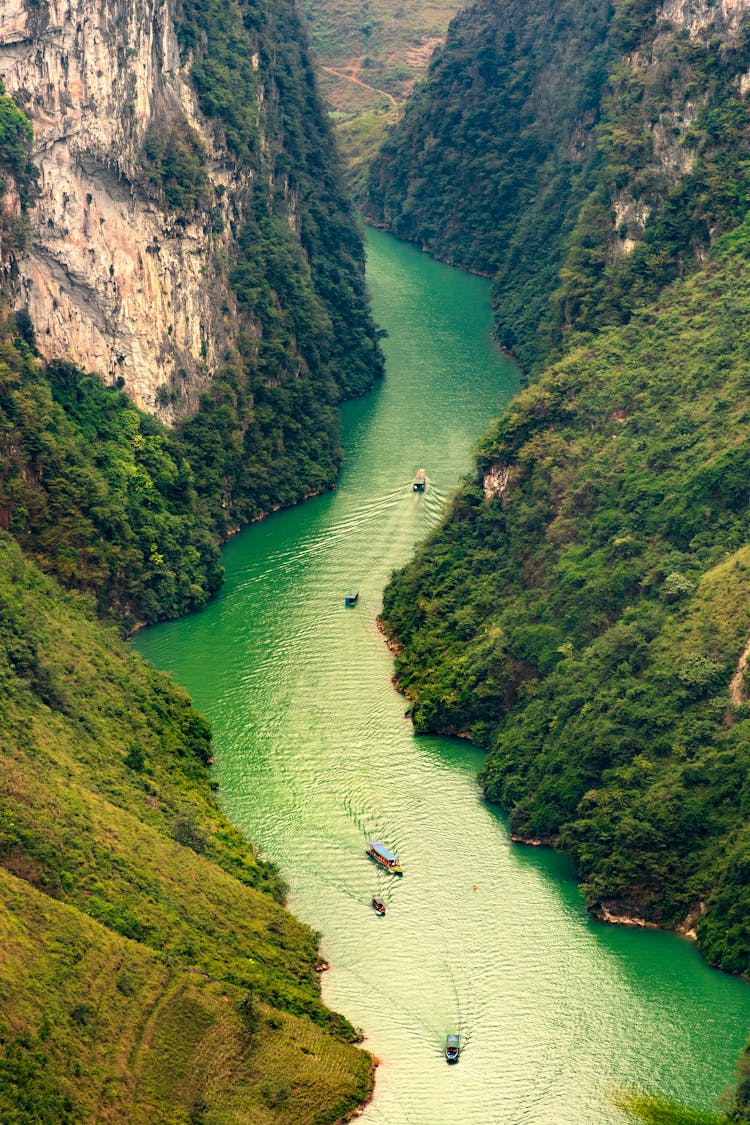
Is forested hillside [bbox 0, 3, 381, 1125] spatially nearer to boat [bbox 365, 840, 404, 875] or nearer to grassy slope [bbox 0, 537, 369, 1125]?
grassy slope [bbox 0, 537, 369, 1125]

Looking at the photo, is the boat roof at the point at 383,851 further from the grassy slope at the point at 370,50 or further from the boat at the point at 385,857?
the grassy slope at the point at 370,50

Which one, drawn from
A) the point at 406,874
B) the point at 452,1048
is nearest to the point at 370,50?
the point at 406,874

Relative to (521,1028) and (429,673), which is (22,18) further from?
(521,1028)

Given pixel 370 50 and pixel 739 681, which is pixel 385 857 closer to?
pixel 739 681

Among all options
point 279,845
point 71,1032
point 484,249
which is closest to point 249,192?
point 484,249

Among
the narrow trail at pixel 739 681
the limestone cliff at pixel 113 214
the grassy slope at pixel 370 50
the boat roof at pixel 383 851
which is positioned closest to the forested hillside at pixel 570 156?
the grassy slope at pixel 370 50
